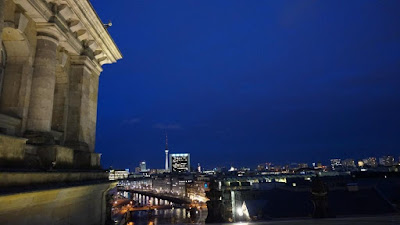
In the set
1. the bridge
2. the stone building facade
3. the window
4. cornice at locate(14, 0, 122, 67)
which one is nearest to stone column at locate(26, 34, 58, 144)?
the stone building facade

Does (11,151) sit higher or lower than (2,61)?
lower

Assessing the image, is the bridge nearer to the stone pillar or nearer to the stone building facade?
the stone pillar

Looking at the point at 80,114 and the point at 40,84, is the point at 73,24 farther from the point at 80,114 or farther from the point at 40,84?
the point at 80,114

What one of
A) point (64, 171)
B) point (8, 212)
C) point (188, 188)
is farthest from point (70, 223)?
point (188, 188)

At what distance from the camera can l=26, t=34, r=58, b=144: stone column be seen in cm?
806

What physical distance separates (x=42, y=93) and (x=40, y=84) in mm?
276

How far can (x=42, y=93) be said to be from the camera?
8.34 m

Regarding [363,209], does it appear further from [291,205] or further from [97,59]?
[97,59]

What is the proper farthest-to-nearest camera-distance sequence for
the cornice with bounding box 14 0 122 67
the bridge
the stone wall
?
the bridge
the cornice with bounding box 14 0 122 67
the stone wall

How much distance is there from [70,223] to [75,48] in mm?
6393

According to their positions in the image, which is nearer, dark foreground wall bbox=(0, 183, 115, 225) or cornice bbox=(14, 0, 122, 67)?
dark foreground wall bbox=(0, 183, 115, 225)

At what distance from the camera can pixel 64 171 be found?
8305mm

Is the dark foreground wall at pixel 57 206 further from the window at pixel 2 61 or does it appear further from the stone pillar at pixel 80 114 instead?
the window at pixel 2 61

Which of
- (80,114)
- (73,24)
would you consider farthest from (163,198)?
(73,24)
